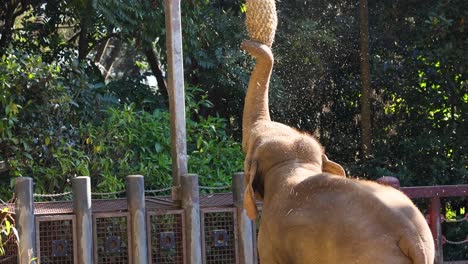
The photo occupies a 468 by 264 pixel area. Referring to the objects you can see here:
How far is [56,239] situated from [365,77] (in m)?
5.42

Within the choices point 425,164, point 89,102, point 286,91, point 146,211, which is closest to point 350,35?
point 286,91

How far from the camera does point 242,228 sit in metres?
7.86

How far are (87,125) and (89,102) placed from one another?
0.68m

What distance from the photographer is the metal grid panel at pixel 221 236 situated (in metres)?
7.87

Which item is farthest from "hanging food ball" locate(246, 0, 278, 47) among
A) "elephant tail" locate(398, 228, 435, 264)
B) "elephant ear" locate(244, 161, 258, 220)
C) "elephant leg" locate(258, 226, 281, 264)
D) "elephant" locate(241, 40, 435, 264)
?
"elephant tail" locate(398, 228, 435, 264)

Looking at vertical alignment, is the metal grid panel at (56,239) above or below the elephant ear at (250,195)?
below

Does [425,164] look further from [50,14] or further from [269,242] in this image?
[269,242]

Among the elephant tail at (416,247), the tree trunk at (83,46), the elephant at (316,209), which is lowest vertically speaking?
the elephant tail at (416,247)

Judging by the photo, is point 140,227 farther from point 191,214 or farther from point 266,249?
point 266,249

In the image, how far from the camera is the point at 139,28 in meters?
11.4

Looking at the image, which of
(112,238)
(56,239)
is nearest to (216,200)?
(112,238)

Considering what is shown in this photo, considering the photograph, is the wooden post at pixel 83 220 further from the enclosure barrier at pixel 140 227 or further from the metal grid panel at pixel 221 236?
the metal grid panel at pixel 221 236

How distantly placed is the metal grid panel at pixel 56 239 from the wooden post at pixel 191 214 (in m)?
0.93

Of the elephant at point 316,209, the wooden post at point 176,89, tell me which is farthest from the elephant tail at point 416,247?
the wooden post at point 176,89
